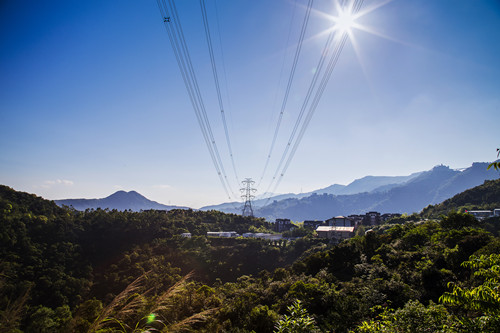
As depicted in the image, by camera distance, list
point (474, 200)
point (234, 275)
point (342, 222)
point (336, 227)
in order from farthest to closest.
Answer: point (342, 222) → point (336, 227) → point (474, 200) → point (234, 275)

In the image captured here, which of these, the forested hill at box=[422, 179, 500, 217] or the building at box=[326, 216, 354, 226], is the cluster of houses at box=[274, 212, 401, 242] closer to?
the building at box=[326, 216, 354, 226]

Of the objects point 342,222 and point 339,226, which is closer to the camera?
point 339,226

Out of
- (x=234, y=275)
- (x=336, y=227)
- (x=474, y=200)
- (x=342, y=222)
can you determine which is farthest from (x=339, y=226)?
(x=234, y=275)

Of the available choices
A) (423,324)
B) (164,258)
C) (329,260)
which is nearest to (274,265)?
(164,258)

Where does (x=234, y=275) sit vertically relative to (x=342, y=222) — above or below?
below

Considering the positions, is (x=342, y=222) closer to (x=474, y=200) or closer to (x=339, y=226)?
(x=339, y=226)

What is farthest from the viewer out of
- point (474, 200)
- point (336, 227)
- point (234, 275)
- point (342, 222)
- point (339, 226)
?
point (342, 222)

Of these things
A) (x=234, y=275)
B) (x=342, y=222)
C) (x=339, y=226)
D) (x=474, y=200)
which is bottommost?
(x=234, y=275)

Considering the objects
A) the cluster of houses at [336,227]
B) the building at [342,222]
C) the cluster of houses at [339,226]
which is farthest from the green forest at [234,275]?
the building at [342,222]

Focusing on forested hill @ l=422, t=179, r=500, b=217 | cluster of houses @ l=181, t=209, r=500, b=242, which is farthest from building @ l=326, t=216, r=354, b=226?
forested hill @ l=422, t=179, r=500, b=217
